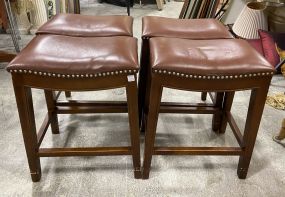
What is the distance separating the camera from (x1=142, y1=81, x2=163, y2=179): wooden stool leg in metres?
1.04

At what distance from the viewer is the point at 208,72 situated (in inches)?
39.0

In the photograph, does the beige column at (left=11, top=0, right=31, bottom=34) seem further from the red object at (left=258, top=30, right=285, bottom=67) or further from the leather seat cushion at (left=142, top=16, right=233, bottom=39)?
the red object at (left=258, top=30, right=285, bottom=67)

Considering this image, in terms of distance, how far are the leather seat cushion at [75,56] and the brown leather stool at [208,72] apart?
0.34 ft

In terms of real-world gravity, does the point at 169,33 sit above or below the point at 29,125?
above

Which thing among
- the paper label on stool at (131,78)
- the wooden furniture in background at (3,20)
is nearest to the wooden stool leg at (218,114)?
the paper label on stool at (131,78)

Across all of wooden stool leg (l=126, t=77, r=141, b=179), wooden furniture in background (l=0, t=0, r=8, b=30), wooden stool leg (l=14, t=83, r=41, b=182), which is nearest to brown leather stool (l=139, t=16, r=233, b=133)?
wooden stool leg (l=126, t=77, r=141, b=179)

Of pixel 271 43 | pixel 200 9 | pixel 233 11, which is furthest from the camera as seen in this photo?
pixel 233 11

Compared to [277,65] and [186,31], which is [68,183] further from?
[277,65]

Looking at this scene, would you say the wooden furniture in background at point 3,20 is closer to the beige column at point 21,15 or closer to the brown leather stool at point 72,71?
the beige column at point 21,15

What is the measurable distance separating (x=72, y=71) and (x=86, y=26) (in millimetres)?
405

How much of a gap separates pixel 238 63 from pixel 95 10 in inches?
114

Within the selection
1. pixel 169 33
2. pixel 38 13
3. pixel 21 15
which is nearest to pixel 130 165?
pixel 169 33

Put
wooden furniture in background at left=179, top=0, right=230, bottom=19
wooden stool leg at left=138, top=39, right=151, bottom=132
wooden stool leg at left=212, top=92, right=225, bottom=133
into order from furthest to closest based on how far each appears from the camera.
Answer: wooden furniture in background at left=179, top=0, right=230, bottom=19 → wooden stool leg at left=212, top=92, right=225, bottom=133 → wooden stool leg at left=138, top=39, right=151, bottom=132

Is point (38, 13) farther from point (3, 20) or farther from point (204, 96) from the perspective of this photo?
point (204, 96)
